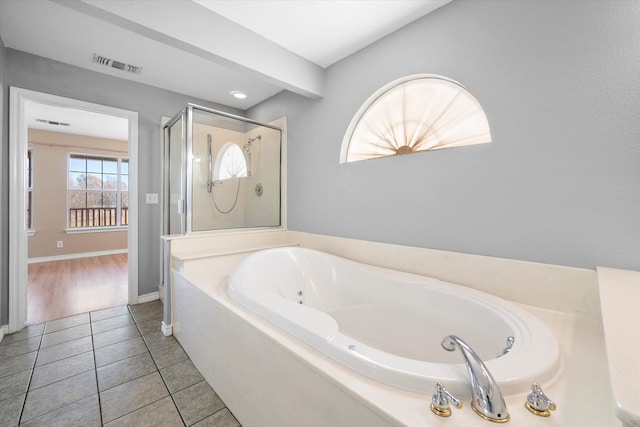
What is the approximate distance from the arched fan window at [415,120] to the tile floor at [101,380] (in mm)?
1947

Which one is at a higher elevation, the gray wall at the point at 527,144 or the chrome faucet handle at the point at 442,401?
the gray wall at the point at 527,144

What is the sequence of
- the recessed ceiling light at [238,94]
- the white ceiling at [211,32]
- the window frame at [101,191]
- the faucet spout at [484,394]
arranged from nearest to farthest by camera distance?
the faucet spout at [484,394] < the white ceiling at [211,32] < the recessed ceiling light at [238,94] < the window frame at [101,191]

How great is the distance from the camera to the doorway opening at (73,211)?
2.06 m

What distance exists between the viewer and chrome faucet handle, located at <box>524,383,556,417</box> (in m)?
0.64

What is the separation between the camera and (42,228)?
14.9ft

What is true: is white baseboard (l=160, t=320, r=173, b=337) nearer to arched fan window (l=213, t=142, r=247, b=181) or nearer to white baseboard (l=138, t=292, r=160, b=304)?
white baseboard (l=138, t=292, r=160, b=304)

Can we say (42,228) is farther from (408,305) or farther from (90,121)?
(408,305)

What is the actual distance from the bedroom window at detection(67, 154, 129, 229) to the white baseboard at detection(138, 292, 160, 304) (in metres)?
3.00

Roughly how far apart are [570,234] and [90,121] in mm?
5701

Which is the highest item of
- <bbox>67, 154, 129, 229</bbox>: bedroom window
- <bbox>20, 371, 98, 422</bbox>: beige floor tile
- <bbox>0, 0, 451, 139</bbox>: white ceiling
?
<bbox>0, 0, 451, 139</bbox>: white ceiling

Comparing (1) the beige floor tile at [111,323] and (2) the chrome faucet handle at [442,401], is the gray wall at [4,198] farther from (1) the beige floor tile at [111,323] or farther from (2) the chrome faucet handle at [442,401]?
(2) the chrome faucet handle at [442,401]

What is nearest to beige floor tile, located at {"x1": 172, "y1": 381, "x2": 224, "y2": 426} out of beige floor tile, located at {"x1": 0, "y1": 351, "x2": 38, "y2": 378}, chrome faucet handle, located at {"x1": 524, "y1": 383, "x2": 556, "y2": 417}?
beige floor tile, located at {"x1": 0, "y1": 351, "x2": 38, "y2": 378}

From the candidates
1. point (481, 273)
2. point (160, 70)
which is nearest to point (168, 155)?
point (160, 70)

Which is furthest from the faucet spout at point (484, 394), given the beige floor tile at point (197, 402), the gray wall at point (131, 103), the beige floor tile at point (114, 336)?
the gray wall at point (131, 103)
